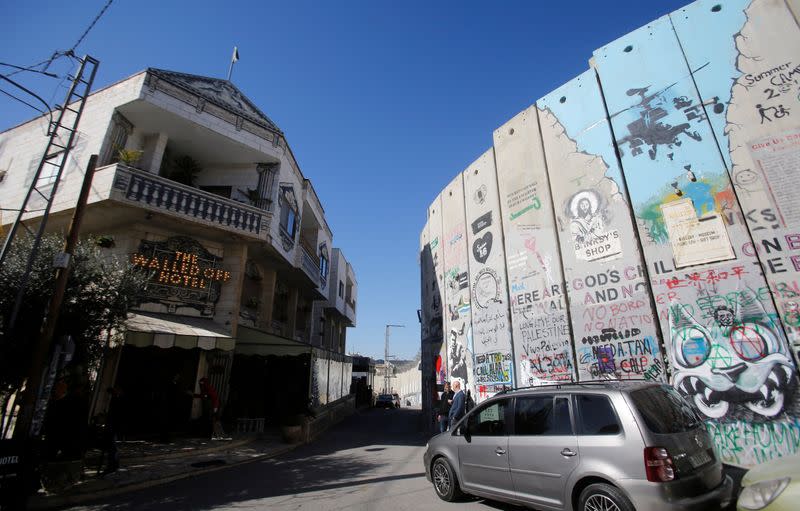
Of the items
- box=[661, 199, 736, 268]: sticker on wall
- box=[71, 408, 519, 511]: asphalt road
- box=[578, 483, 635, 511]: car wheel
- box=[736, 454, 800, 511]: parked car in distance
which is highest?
box=[661, 199, 736, 268]: sticker on wall

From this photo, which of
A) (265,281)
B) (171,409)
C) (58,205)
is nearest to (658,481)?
(171,409)

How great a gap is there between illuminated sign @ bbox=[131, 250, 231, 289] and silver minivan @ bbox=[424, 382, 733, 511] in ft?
39.2

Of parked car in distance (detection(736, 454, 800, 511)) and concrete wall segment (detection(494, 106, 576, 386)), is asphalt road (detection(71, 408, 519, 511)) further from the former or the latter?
concrete wall segment (detection(494, 106, 576, 386))

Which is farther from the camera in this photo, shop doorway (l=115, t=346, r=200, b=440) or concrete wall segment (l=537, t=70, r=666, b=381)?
shop doorway (l=115, t=346, r=200, b=440)

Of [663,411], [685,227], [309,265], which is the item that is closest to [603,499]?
[663,411]

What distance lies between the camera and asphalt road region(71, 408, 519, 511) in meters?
5.70

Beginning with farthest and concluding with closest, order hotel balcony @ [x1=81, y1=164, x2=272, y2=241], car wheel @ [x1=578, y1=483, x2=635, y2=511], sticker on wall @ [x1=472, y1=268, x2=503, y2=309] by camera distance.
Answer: hotel balcony @ [x1=81, y1=164, x2=272, y2=241] < sticker on wall @ [x1=472, y1=268, x2=503, y2=309] < car wheel @ [x1=578, y1=483, x2=635, y2=511]

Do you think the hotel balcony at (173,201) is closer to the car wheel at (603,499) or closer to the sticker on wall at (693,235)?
the sticker on wall at (693,235)

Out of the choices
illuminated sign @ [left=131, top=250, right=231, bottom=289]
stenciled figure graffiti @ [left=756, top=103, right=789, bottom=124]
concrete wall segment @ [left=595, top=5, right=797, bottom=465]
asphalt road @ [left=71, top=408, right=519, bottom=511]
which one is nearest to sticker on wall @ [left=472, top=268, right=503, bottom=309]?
concrete wall segment @ [left=595, top=5, right=797, bottom=465]

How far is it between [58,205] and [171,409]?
27.5ft

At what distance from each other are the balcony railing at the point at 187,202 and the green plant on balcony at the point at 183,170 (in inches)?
106

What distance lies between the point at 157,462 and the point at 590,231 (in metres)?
11.9

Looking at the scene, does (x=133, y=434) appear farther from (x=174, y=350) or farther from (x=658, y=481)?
(x=658, y=481)

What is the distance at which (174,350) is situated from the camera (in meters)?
13.2
